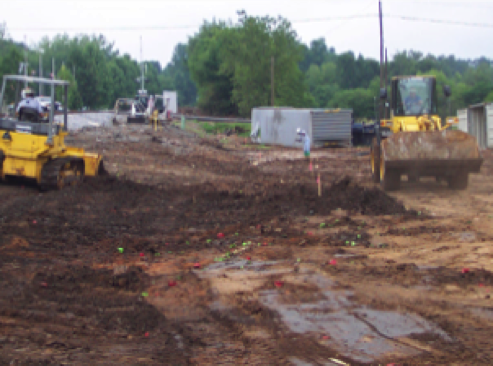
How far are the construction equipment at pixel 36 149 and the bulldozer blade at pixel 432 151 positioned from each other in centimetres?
804

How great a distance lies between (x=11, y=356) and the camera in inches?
188

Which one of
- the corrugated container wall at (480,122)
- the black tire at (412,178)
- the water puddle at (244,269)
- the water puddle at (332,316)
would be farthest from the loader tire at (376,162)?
the corrugated container wall at (480,122)

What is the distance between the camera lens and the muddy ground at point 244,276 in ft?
17.5

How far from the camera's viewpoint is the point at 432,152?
14.7 meters

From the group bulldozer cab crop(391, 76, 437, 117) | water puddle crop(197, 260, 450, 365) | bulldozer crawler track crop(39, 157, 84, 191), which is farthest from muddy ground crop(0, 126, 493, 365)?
bulldozer cab crop(391, 76, 437, 117)

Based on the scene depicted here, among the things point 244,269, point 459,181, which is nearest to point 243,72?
point 459,181

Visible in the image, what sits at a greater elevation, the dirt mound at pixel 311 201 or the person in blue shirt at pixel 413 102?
the person in blue shirt at pixel 413 102

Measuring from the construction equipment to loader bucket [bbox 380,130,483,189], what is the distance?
8.05 meters

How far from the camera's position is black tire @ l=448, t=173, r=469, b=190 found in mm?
15855

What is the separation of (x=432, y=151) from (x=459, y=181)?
69.8 inches

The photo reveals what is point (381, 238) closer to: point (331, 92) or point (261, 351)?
point (261, 351)

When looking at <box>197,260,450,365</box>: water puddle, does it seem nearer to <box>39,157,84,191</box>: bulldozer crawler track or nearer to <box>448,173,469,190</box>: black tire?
<box>39,157,84,191</box>: bulldozer crawler track

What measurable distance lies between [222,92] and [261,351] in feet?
249

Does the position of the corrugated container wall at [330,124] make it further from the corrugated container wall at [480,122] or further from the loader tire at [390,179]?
the loader tire at [390,179]
